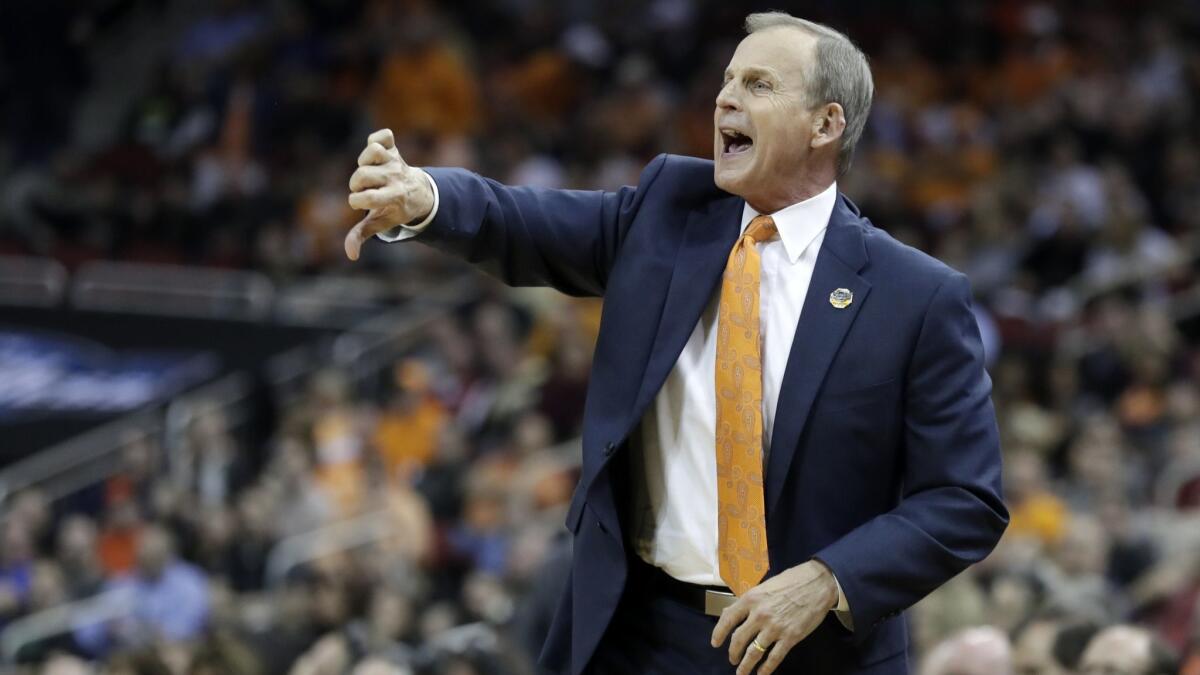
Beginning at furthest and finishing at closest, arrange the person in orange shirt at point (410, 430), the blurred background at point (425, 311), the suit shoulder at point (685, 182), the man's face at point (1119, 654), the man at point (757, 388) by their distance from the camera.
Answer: the person in orange shirt at point (410, 430) → the blurred background at point (425, 311) → the man's face at point (1119, 654) → the suit shoulder at point (685, 182) → the man at point (757, 388)

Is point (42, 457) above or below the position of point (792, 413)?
below

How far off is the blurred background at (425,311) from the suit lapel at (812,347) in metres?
2.91

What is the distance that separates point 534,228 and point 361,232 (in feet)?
1.39

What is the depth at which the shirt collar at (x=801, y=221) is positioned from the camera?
3297mm

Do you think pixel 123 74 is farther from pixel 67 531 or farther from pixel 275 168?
pixel 67 531

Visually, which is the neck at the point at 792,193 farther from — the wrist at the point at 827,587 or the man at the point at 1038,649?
the man at the point at 1038,649

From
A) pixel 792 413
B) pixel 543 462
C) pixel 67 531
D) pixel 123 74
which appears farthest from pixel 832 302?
pixel 123 74

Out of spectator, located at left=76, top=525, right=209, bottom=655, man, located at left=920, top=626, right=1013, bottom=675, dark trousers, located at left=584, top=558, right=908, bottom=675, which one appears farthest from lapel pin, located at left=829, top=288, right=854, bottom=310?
spectator, located at left=76, top=525, right=209, bottom=655

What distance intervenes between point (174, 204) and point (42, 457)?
2732 mm

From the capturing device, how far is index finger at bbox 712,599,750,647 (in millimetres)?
3012

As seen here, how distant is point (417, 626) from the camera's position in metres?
8.75

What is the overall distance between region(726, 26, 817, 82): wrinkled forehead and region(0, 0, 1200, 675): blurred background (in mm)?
3098

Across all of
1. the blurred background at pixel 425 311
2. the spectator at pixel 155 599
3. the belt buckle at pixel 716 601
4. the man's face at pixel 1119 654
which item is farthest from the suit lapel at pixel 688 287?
the spectator at pixel 155 599

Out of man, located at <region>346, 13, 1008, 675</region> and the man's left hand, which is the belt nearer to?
man, located at <region>346, 13, 1008, 675</region>
